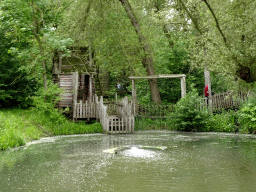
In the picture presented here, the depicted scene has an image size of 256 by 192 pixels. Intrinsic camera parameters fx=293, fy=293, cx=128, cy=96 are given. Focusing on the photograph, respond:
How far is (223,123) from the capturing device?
15305 mm

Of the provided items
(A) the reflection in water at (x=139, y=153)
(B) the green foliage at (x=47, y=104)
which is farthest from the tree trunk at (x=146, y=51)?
(A) the reflection in water at (x=139, y=153)

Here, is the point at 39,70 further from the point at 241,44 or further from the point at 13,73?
A: the point at 241,44

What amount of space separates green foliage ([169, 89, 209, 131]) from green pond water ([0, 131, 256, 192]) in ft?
19.4

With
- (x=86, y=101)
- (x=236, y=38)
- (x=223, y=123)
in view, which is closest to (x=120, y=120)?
(x=86, y=101)

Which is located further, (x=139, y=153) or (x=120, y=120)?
(x=120, y=120)

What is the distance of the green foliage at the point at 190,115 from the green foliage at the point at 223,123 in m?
0.38

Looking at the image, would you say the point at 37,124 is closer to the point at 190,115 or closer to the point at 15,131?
the point at 15,131

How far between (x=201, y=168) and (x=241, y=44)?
24.0 ft

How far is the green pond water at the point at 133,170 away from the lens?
5.08m

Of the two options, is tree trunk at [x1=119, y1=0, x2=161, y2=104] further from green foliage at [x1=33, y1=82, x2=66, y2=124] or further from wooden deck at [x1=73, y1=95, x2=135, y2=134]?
green foliage at [x1=33, y1=82, x2=66, y2=124]

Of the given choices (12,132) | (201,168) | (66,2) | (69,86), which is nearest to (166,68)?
(69,86)

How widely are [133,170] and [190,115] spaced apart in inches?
378

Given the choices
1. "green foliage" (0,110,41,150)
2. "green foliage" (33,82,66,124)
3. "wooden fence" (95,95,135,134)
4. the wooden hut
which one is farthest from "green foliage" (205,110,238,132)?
"green foliage" (0,110,41,150)

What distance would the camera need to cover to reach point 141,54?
20594 mm
